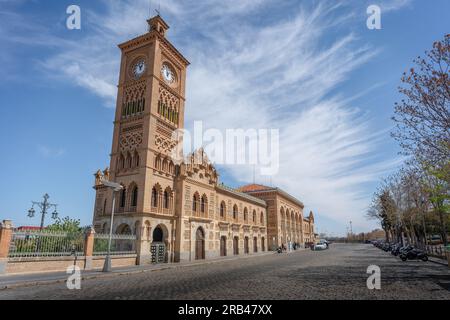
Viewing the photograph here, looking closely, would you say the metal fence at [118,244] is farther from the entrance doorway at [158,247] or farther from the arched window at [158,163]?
the arched window at [158,163]

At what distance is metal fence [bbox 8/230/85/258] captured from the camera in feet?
53.6

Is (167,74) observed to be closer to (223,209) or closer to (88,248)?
(223,209)

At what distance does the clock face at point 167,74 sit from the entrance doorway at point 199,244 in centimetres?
1717

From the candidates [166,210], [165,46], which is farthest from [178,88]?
[166,210]

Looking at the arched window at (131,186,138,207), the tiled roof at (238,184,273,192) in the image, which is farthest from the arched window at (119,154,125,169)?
the tiled roof at (238,184,273,192)

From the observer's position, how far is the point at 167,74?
107 ft

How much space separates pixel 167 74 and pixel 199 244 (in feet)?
63.6

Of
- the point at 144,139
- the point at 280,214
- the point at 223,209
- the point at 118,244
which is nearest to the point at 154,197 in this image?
the point at 118,244

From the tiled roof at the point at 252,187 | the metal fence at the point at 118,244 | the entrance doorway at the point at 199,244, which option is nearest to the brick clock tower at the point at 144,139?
the metal fence at the point at 118,244

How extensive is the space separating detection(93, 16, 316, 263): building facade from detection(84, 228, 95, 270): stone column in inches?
181

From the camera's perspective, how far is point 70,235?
19234 millimetres

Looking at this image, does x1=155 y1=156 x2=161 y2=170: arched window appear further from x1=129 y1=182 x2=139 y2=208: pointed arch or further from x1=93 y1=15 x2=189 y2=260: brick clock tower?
x1=129 y1=182 x2=139 y2=208: pointed arch
